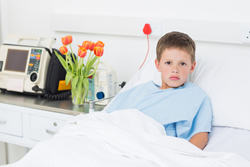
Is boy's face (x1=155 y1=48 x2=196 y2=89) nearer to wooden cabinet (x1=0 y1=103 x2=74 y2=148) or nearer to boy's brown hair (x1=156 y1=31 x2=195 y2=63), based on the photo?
boy's brown hair (x1=156 y1=31 x2=195 y2=63)

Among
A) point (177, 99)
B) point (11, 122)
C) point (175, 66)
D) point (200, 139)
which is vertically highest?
point (175, 66)

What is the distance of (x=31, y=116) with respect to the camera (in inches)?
72.1

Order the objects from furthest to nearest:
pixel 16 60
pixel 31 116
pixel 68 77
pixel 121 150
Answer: pixel 16 60 → pixel 31 116 → pixel 68 77 → pixel 121 150

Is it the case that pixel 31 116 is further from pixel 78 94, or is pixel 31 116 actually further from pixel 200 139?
pixel 200 139

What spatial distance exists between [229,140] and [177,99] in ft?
0.84

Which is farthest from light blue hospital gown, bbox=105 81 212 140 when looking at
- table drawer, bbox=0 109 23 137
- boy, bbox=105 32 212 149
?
table drawer, bbox=0 109 23 137

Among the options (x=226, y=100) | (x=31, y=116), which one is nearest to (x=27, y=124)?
(x=31, y=116)

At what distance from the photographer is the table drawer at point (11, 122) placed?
6.15 ft

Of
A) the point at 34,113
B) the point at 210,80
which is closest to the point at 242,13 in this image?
the point at 210,80

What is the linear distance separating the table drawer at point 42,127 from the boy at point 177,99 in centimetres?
43

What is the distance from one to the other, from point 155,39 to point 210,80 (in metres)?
0.54

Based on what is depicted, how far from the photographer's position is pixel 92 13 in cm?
204

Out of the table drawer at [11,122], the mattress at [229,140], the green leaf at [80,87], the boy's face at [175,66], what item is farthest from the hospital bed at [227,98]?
the table drawer at [11,122]

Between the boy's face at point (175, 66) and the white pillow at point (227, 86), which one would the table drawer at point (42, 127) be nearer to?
the boy's face at point (175, 66)
